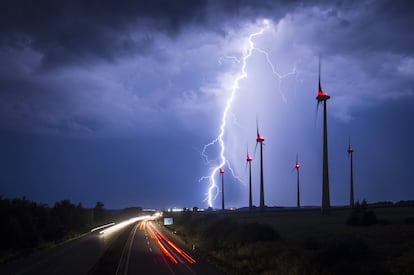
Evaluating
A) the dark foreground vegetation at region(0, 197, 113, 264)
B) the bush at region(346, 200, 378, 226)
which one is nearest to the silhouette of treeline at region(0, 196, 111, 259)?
the dark foreground vegetation at region(0, 197, 113, 264)

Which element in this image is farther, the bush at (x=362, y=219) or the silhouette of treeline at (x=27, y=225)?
A: the silhouette of treeline at (x=27, y=225)

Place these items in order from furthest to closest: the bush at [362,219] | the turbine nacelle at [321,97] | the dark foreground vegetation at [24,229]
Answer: the turbine nacelle at [321,97], the dark foreground vegetation at [24,229], the bush at [362,219]

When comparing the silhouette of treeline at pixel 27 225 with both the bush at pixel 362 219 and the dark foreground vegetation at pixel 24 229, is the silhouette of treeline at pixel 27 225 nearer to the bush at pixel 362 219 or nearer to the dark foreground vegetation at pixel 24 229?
the dark foreground vegetation at pixel 24 229

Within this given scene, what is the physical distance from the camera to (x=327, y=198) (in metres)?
63.5

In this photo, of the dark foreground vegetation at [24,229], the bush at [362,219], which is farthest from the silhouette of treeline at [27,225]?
the bush at [362,219]

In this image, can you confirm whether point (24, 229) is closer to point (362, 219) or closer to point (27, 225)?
point (27, 225)

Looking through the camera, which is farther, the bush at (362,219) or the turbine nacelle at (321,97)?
the turbine nacelle at (321,97)

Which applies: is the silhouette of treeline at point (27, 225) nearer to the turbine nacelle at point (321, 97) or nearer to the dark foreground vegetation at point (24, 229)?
the dark foreground vegetation at point (24, 229)

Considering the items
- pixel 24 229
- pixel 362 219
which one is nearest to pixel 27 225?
pixel 24 229

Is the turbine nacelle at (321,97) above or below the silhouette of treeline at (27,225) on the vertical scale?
above

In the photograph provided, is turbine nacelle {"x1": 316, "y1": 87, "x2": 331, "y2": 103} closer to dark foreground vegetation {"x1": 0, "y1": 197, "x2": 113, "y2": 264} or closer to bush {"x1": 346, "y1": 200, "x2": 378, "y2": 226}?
bush {"x1": 346, "y1": 200, "x2": 378, "y2": 226}

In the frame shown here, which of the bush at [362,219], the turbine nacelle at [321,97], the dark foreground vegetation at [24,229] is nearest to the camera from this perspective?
the bush at [362,219]

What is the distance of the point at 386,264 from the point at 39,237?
44.3 meters

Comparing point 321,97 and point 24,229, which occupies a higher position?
point 321,97
